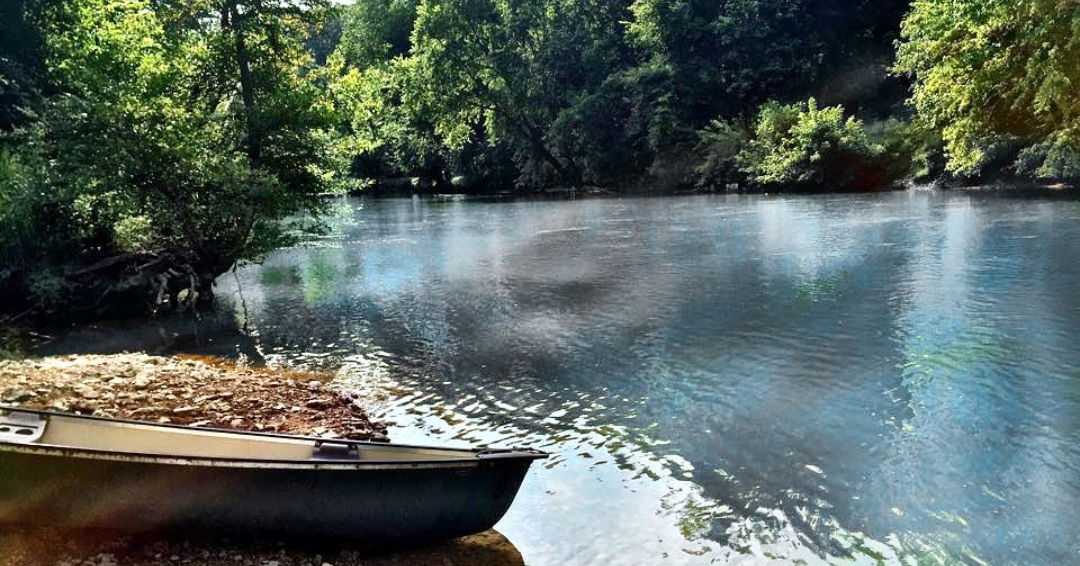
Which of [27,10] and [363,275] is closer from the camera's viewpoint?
[363,275]

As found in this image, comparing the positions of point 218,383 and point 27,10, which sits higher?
point 27,10

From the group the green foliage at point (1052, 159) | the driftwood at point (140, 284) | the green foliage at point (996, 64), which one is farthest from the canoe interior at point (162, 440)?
the green foliage at point (1052, 159)

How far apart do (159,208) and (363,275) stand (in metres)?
7.41

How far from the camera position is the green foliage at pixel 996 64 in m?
26.8

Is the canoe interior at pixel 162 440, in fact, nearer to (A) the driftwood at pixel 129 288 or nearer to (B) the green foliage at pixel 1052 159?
(A) the driftwood at pixel 129 288

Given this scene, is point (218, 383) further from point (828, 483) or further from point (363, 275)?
point (363, 275)

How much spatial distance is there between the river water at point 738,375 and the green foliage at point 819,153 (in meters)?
21.7

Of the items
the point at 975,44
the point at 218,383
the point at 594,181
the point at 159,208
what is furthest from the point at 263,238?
the point at 594,181

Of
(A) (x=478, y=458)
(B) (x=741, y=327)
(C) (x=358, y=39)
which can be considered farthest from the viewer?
(C) (x=358, y=39)

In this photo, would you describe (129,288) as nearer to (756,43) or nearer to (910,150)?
(910,150)

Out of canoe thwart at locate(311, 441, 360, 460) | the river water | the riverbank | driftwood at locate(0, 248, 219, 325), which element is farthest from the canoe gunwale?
driftwood at locate(0, 248, 219, 325)

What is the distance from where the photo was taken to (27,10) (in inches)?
1144

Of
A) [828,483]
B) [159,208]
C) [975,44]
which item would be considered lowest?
[828,483]

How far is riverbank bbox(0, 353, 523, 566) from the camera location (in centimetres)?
659
